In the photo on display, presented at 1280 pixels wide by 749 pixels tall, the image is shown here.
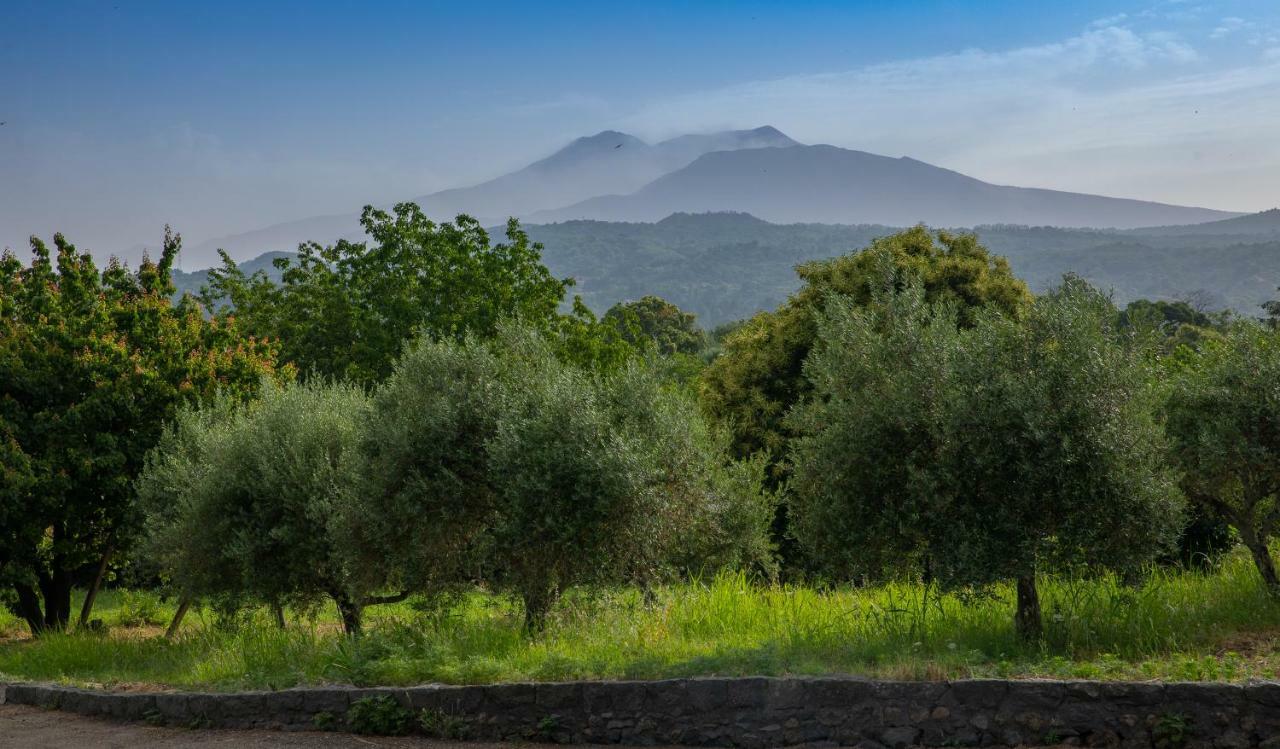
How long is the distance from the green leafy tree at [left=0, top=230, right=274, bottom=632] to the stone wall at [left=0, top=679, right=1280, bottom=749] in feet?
32.1

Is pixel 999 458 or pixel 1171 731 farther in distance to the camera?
pixel 999 458

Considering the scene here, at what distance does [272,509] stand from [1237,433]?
473 inches

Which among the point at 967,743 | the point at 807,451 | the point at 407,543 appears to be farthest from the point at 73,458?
the point at 967,743

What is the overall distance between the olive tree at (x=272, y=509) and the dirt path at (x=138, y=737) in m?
2.69

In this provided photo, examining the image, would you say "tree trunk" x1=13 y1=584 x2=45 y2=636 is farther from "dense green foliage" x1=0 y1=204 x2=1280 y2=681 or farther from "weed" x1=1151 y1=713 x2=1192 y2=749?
"weed" x1=1151 y1=713 x2=1192 y2=749

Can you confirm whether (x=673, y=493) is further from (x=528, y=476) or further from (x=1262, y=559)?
(x=1262, y=559)

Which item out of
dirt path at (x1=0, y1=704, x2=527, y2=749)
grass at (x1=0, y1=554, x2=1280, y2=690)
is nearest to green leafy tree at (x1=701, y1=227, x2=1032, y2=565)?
grass at (x1=0, y1=554, x2=1280, y2=690)

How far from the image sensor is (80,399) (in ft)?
63.8

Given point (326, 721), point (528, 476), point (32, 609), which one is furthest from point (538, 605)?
point (32, 609)

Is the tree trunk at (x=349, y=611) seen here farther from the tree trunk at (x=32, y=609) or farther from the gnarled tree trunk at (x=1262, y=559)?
the gnarled tree trunk at (x=1262, y=559)

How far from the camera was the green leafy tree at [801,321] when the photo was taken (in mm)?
23219

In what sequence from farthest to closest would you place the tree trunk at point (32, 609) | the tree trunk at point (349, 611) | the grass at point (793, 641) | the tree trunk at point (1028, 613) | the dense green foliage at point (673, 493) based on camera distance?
the tree trunk at point (32, 609), the tree trunk at point (349, 611), the tree trunk at point (1028, 613), the dense green foliage at point (673, 493), the grass at point (793, 641)

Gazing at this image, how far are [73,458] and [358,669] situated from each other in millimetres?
10115

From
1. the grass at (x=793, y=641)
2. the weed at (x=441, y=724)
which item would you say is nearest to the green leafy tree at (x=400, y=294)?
the grass at (x=793, y=641)
